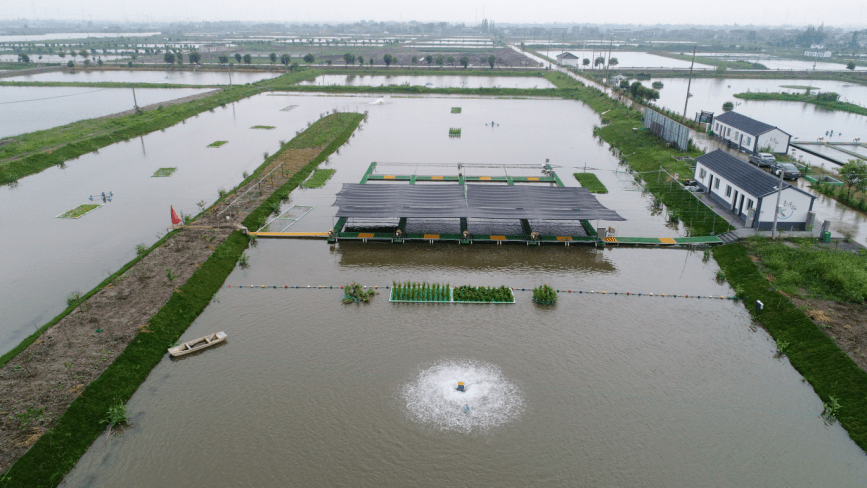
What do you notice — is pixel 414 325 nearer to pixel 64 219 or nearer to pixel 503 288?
pixel 503 288

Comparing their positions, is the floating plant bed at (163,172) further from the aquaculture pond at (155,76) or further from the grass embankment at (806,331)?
the aquaculture pond at (155,76)

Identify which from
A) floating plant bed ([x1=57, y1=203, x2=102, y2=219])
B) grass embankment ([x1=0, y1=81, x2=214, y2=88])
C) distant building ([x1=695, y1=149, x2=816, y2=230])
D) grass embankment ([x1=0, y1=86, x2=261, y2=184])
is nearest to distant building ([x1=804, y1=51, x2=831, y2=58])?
distant building ([x1=695, y1=149, x2=816, y2=230])

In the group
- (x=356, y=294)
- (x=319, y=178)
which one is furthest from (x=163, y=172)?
(x=356, y=294)

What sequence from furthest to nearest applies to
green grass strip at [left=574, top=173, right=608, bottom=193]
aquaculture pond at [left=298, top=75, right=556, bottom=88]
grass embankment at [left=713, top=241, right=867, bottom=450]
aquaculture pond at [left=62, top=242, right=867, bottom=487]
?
aquaculture pond at [left=298, top=75, right=556, bottom=88] < green grass strip at [left=574, top=173, right=608, bottom=193] < grass embankment at [left=713, top=241, right=867, bottom=450] < aquaculture pond at [left=62, top=242, right=867, bottom=487]

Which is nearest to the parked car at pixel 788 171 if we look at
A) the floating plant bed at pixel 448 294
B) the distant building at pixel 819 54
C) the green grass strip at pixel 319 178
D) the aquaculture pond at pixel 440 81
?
the floating plant bed at pixel 448 294

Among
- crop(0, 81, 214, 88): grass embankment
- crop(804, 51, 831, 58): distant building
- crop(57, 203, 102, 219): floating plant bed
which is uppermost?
crop(804, 51, 831, 58): distant building

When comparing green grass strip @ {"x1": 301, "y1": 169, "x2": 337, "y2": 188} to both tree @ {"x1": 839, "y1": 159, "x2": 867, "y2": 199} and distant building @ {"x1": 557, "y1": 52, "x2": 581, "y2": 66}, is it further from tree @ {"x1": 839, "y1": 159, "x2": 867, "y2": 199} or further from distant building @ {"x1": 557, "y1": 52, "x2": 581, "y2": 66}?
distant building @ {"x1": 557, "y1": 52, "x2": 581, "y2": 66}

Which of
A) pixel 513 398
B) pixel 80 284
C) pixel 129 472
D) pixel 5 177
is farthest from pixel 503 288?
pixel 5 177
